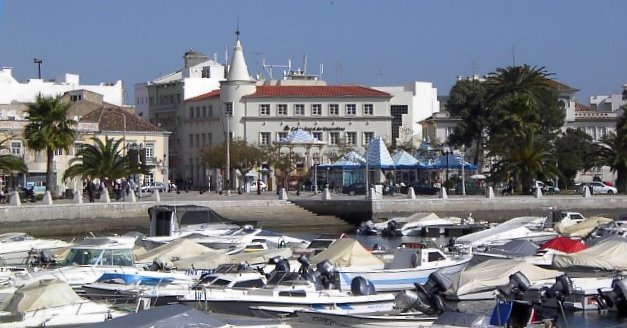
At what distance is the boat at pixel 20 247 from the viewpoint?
46.8 m

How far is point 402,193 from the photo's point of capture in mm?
94688

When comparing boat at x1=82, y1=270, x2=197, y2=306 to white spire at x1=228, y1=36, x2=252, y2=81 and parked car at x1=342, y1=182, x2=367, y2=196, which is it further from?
white spire at x1=228, y1=36, x2=252, y2=81

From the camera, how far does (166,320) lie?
23.9 m

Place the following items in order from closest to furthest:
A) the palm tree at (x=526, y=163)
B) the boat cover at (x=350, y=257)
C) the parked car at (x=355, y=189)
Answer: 1. the boat cover at (x=350, y=257)
2. the palm tree at (x=526, y=163)
3. the parked car at (x=355, y=189)

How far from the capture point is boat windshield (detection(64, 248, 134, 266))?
38.8 metres

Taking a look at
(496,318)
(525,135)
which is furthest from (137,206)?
(496,318)

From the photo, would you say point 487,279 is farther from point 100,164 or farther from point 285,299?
point 100,164

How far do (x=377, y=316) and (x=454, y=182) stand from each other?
70988 millimetres

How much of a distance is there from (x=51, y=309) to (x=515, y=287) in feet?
41.0

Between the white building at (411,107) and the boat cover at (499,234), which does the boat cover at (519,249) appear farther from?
the white building at (411,107)

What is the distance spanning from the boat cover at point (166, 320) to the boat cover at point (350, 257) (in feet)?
52.5

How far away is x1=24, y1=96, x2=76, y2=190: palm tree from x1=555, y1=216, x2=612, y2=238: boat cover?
34851 millimetres

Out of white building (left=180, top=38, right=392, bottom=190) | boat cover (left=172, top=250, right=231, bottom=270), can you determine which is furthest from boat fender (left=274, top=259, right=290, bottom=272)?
white building (left=180, top=38, right=392, bottom=190)

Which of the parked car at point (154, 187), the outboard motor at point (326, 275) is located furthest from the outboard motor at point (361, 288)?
the parked car at point (154, 187)
